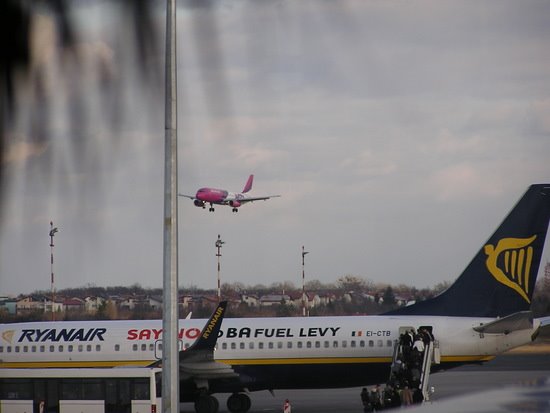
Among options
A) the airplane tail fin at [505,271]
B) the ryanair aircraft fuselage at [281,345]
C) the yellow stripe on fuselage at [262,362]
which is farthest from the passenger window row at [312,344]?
the airplane tail fin at [505,271]

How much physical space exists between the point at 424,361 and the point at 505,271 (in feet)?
16.5

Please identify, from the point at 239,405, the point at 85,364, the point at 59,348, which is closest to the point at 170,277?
the point at 239,405

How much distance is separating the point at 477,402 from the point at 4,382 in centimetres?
2388

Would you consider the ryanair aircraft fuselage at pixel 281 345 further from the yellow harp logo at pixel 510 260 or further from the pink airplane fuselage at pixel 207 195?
the pink airplane fuselage at pixel 207 195

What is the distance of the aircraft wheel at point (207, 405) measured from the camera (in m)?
30.8

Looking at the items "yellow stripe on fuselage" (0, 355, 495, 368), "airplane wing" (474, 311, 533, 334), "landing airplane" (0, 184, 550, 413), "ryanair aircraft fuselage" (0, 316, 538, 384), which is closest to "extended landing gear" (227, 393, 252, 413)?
"landing airplane" (0, 184, 550, 413)

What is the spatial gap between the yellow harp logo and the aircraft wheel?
10.1 meters

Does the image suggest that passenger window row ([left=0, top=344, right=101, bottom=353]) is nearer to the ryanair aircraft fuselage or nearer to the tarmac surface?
the ryanair aircraft fuselage

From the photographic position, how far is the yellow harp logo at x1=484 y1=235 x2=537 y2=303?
106ft

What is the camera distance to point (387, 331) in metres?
31.1

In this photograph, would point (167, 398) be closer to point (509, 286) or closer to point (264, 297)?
point (509, 286)

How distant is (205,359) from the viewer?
101ft

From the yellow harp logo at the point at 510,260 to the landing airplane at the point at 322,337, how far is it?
33mm

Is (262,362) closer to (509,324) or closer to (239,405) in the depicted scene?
(239,405)
